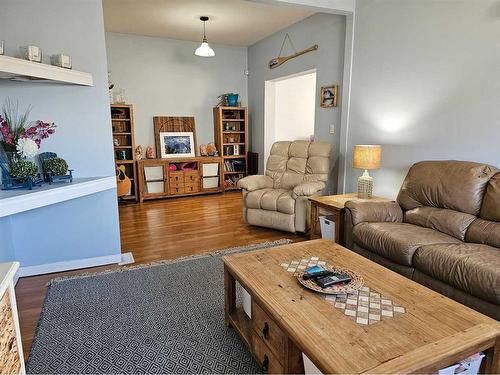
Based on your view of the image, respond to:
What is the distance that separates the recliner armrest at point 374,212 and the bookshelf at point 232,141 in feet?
11.4

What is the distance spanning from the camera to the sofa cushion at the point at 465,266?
5.58 ft

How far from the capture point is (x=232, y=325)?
1884 millimetres

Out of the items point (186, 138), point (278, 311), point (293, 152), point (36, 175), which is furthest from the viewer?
point (186, 138)

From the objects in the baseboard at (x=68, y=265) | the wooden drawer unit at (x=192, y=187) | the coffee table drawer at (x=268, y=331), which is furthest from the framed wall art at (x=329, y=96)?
the coffee table drawer at (x=268, y=331)

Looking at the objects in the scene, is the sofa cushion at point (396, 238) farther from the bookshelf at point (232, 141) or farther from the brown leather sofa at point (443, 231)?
the bookshelf at point (232, 141)

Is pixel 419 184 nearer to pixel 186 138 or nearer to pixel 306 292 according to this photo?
pixel 306 292

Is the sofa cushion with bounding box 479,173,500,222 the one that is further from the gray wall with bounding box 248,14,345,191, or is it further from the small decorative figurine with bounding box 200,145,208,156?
the small decorative figurine with bounding box 200,145,208,156

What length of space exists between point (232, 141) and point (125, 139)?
6.12ft

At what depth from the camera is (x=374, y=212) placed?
268 centimetres

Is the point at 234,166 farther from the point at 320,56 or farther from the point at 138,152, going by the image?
the point at 320,56

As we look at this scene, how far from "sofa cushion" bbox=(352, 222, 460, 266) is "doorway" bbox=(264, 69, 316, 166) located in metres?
3.51

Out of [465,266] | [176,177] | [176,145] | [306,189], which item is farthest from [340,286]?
[176,145]

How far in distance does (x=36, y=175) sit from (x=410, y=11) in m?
3.51

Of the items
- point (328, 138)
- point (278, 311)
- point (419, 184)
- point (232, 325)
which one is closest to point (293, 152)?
point (328, 138)
